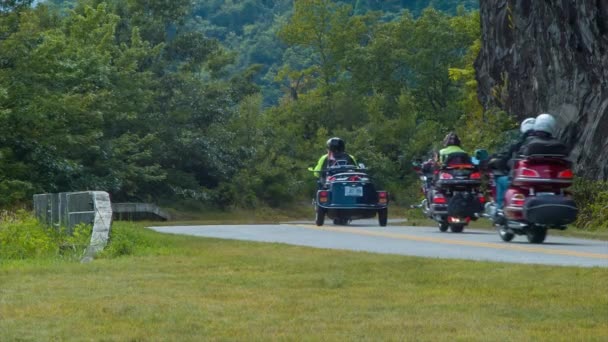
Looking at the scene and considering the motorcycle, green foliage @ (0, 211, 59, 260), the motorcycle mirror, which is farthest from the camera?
the motorcycle

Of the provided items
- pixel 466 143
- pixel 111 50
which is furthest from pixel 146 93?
pixel 466 143

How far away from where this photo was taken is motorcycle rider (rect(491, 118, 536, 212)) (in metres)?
21.4

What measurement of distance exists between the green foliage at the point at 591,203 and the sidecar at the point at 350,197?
14.8 ft

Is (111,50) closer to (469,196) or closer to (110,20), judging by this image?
(110,20)

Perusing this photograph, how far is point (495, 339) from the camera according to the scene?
9.45m

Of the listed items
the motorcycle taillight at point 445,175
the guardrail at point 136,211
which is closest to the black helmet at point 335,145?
the motorcycle taillight at point 445,175

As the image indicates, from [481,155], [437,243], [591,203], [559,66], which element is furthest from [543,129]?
[559,66]

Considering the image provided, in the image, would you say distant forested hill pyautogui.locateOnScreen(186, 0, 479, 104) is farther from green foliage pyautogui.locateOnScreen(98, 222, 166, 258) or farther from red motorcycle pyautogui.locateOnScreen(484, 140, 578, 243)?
red motorcycle pyautogui.locateOnScreen(484, 140, 578, 243)

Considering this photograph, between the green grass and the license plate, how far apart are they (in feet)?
43.9

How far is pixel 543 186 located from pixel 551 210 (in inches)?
19.3

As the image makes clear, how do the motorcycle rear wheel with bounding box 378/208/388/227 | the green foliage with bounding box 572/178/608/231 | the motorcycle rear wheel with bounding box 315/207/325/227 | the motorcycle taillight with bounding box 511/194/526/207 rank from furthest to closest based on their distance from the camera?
the motorcycle rear wheel with bounding box 378/208/388/227 → the motorcycle rear wheel with bounding box 315/207/325/227 → the green foliage with bounding box 572/178/608/231 → the motorcycle taillight with bounding box 511/194/526/207

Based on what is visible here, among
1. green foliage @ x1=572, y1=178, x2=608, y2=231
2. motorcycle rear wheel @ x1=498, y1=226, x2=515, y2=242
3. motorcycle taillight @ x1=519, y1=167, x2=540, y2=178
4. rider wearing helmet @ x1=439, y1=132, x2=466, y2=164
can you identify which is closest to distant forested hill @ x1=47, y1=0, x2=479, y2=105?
green foliage @ x1=572, y1=178, x2=608, y2=231

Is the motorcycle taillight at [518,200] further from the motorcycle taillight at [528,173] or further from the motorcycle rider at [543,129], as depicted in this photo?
the motorcycle rider at [543,129]

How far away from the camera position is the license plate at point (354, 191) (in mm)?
30922
